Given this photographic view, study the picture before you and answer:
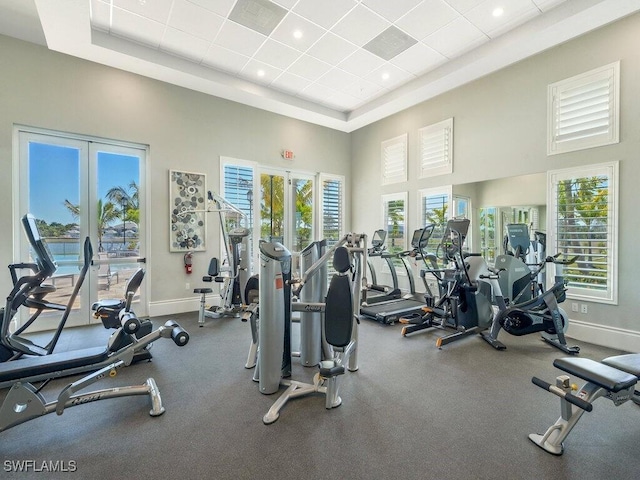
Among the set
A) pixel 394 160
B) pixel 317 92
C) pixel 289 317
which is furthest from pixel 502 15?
pixel 289 317

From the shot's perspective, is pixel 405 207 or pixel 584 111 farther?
pixel 405 207

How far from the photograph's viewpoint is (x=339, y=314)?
246 centimetres

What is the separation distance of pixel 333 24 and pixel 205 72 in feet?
7.48

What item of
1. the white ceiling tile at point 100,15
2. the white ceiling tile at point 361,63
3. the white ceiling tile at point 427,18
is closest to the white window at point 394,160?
the white ceiling tile at point 361,63

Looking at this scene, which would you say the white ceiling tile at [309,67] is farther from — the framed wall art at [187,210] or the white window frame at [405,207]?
the white window frame at [405,207]

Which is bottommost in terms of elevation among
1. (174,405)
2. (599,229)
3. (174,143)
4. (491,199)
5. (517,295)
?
(174,405)

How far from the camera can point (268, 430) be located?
217cm

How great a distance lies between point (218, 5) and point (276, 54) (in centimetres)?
114

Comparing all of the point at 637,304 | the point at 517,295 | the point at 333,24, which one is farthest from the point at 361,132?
the point at 637,304

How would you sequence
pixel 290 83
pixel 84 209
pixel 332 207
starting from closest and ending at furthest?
pixel 84 209, pixel 290 83, pixel 332 207

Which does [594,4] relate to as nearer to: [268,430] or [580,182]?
[580,182]

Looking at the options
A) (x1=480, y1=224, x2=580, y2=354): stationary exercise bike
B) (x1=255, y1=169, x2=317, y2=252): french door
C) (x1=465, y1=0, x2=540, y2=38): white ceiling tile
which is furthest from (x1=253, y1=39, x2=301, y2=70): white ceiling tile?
(x1=480, y1=224, x2=580, y2=354): stationary exercise bike

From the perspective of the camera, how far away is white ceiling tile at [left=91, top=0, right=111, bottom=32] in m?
3.69

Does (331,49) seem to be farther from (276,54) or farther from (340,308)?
(340,308)
